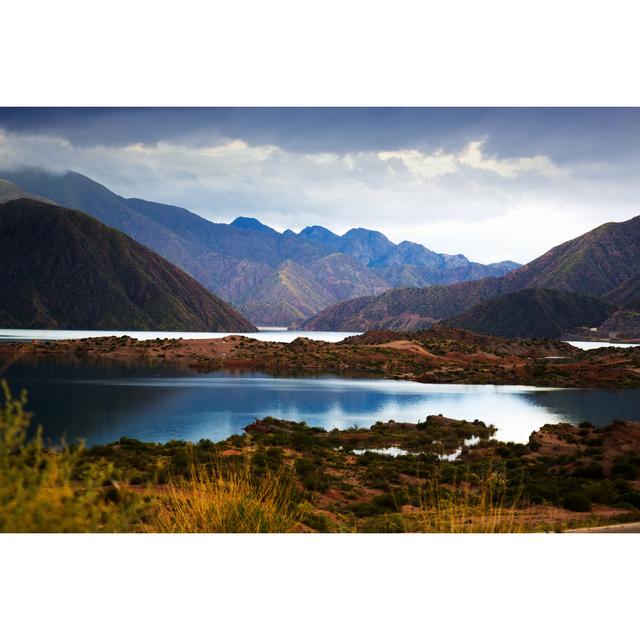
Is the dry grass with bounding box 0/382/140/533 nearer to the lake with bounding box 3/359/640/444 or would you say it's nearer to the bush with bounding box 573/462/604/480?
the lake with bounding box 3/359/640/444

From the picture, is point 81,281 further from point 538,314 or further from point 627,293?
point 627,293

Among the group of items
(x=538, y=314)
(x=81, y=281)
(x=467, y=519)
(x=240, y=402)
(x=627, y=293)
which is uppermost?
(x=627, y=293)

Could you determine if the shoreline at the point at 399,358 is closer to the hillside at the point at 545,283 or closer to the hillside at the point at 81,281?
the hillside at the point at 81,281

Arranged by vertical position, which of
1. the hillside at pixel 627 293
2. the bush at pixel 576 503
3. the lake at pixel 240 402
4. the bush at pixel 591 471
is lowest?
the lake at pixel 240 402

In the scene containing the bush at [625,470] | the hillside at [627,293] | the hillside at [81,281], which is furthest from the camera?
the hillside at [627,293]

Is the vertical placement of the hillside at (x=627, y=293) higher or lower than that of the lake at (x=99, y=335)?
higher

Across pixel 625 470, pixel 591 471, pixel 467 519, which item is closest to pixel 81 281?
pixel 591 471

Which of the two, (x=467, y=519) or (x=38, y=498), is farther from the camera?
(x=467, y=519)

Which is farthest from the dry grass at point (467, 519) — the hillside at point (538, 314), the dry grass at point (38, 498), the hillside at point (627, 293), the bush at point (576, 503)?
the hillside at point (627, 293)
